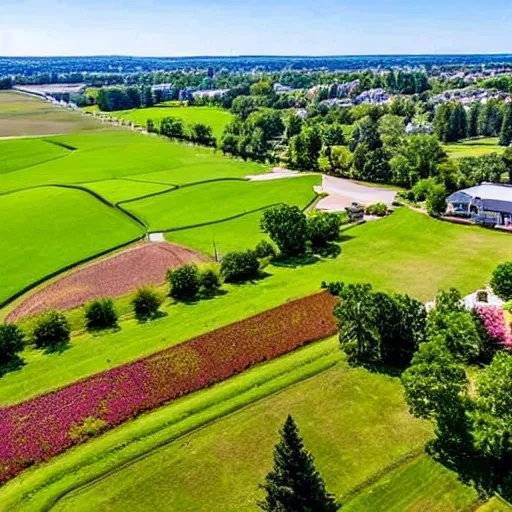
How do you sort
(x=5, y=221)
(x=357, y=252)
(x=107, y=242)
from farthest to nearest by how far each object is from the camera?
(x=5, y=221) < (x=107, y=242) < (x=357, y=252)

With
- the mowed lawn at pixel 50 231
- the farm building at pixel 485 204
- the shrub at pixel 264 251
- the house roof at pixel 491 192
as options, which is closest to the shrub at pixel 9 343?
the mowed lawn at pixel 50 231

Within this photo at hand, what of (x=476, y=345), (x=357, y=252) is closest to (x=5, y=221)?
(x=357, y=252)

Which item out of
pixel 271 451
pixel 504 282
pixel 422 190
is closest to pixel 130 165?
pixel 422 190

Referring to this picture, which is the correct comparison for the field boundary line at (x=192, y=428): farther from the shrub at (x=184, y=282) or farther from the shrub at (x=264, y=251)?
the shrub at (x=264, y=251)

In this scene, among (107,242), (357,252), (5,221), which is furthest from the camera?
(5,221)

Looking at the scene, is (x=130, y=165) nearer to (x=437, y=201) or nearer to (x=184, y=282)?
(x=437, y=201)

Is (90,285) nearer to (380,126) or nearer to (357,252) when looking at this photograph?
(357,252)

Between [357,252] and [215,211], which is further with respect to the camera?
[215,211]
